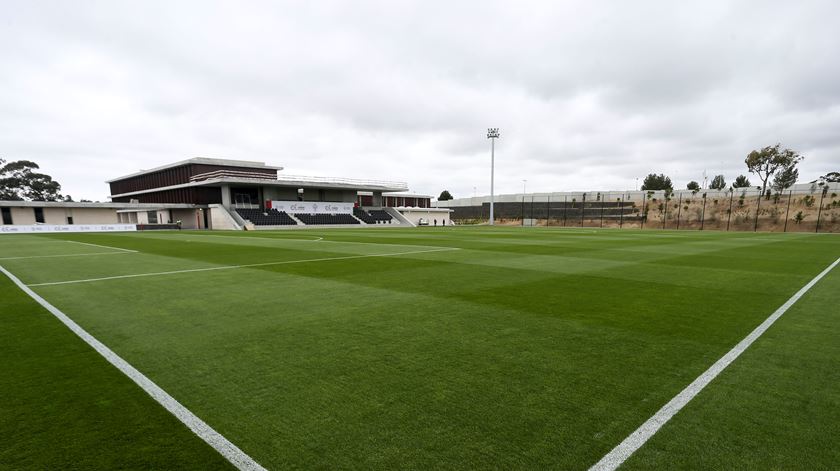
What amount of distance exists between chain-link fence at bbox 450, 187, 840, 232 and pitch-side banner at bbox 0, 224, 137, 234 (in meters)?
59.2

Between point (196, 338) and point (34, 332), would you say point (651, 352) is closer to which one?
point (196, 338)

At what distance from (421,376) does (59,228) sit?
57.7 metres

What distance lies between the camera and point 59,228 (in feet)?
147

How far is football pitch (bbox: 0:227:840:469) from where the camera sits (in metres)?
2.76

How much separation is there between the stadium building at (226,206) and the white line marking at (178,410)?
49.0 metres

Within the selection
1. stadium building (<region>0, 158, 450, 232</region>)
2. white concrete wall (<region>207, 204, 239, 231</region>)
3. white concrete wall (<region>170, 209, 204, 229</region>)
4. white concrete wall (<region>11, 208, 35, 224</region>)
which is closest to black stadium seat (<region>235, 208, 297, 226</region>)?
stadium building (<region>0, 158, 450, 232</region>)

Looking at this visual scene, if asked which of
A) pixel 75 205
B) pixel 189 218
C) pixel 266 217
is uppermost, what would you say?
pixel 75 205

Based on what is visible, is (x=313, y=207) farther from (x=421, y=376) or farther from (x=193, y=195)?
(x=421, y=376)

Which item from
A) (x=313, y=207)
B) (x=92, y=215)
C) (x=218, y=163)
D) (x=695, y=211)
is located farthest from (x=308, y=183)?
(x=695, y=211)

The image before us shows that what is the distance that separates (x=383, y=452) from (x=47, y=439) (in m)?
2.46

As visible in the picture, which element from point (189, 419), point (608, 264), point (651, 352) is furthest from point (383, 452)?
point (608, 264)

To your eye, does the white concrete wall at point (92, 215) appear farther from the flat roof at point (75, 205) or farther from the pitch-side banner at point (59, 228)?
the pitch-side banner at point (59, 228)

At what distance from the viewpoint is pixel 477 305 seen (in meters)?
7.07

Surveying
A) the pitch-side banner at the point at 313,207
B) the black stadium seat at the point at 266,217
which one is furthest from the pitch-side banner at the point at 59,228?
the pitch-side banner at the point at 313,207
